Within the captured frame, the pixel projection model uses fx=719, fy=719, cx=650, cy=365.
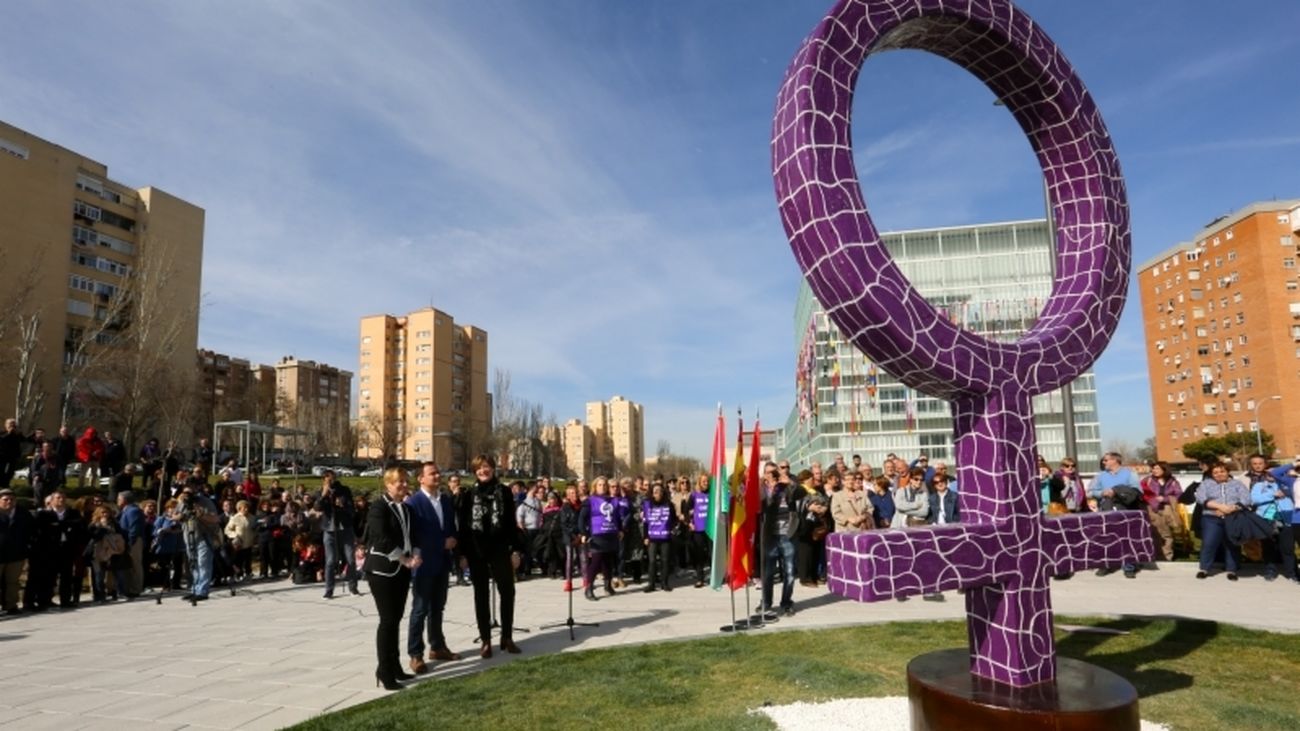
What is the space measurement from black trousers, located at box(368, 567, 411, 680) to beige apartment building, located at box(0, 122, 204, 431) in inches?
1287

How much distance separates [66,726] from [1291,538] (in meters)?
15.1

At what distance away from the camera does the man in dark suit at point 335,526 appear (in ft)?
40.7

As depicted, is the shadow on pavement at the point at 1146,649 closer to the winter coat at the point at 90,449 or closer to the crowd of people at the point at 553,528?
the crowd of people at the point at 553,528

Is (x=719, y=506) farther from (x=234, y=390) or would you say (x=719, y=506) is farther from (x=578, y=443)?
(x=578, y=443)

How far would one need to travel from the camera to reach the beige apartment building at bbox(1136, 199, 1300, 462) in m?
61.9

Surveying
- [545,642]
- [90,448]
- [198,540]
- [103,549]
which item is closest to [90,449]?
[90,448]

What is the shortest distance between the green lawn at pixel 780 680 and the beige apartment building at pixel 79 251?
33643mm

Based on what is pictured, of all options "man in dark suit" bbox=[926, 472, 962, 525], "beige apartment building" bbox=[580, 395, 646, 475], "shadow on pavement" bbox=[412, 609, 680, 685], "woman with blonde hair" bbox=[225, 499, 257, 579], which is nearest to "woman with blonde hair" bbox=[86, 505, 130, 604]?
"woman with blonde hair" bbox=[225, 499, 257, 579]

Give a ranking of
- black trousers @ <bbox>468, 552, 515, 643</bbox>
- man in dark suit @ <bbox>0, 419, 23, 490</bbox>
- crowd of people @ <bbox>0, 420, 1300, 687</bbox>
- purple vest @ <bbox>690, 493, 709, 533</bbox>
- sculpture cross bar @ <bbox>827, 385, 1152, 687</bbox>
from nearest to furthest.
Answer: sculpture cross bar @ <bbox>827, 385, 1152, 687</bbox> < black trousers @ <bbox>468, 552, 515, 643</bbox> < crowd of people @ <bbox>0, 420, 1300, 687</bbox> < purple vest @ <bbox>690, 493, 709, 533</bbox> < man in dark suit @ <bbox>0, 419, 23, 490</bbox>

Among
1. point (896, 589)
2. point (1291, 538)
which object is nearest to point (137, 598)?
point (896, 589)

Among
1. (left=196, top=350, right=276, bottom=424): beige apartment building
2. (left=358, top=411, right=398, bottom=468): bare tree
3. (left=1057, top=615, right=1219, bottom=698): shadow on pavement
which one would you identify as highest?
(left=196, top=350, right=276, bottom=424): beige apartment building

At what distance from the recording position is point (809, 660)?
6.66 metres

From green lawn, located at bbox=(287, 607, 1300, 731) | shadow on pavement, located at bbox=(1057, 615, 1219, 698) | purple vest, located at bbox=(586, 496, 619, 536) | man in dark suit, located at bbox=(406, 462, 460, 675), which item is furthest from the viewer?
purple vest, located at bbox=(586, 496, 619, 536)

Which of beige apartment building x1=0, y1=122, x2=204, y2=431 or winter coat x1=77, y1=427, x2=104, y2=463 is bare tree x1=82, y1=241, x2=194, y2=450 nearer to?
beige apartment building x1=0, y1=122, x2=204, y2=431
